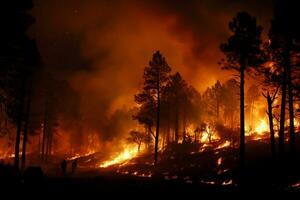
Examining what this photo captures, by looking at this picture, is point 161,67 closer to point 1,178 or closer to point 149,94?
point 149,94

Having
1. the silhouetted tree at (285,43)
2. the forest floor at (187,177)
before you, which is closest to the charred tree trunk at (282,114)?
the silhouetted tree at (285,43)

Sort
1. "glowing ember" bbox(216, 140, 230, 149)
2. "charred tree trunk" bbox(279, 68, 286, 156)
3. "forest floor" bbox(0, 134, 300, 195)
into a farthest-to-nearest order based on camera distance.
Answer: "glowing ember" bbox(216, 140, 230, 149) < "charred tree trunk" bbox(279, 68, 286, 156) < "forest floor" bbox(0, 134, 300, 195)

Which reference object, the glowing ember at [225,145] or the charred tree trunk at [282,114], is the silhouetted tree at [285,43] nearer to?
the charred tree trunk at [282,114]

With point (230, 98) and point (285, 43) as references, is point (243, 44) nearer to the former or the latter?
point (285, 43)

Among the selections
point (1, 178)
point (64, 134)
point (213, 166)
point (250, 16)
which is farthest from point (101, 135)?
point (1, 178)

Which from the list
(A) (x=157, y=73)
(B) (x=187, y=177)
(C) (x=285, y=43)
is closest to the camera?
(C) (x=285, y=43)

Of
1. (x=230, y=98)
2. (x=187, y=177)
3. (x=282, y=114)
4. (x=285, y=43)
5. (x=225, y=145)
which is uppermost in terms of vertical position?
(x=230, y=98)

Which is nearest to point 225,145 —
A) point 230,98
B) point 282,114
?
point 282,114

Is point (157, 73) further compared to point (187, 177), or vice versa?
point (157, 73)

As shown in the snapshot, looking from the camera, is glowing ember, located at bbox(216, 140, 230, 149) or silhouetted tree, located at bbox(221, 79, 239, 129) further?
silhouetted tree, located at bbox(221, 79, 239, 129)

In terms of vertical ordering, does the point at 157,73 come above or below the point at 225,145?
above

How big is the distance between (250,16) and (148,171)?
2255 cm

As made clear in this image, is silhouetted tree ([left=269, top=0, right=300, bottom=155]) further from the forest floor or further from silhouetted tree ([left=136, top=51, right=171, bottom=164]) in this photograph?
silhouetted tree ([left=136, top=51, right=171, bottom=164])

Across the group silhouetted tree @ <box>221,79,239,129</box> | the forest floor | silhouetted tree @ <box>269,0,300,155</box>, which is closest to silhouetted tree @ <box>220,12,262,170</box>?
silhouetted tree @ <box>269,0,300,155</box>
